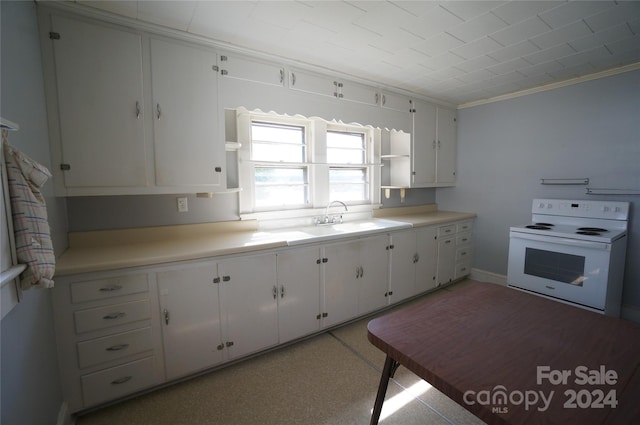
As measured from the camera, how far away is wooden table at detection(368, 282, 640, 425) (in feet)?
2.59

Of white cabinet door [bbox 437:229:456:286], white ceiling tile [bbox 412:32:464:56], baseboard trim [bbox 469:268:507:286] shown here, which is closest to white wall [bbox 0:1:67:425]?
white ceiling tile [bbox 412:32:464:56]

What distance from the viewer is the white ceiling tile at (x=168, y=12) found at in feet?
5.43

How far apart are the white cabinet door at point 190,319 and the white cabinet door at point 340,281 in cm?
93

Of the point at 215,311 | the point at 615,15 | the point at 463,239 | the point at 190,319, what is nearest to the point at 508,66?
the point at 615,15

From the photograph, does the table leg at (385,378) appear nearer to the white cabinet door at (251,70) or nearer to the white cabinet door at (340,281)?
the white cabinet door at (340,281)

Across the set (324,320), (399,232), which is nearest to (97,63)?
(324,320)

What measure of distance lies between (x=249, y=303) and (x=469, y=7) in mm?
2425

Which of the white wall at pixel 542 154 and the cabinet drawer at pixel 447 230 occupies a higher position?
the white wall at pixel 542 154

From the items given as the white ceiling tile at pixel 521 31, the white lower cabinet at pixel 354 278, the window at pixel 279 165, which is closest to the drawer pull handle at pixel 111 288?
the window at pixel 279 165

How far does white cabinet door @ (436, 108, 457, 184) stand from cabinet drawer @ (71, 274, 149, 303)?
3.52m

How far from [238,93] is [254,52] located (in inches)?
13.6

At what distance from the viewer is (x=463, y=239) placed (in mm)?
3734

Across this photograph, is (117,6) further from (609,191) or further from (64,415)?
(609,191)

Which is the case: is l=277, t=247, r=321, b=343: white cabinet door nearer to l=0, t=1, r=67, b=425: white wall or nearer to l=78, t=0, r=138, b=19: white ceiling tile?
l=0, t=1, r=67, b=425: white wall
